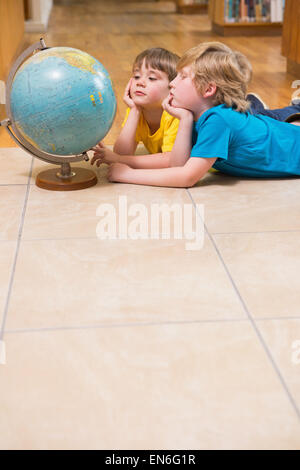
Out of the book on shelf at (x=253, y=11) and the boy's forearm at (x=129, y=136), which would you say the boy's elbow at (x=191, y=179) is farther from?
the book on shelf at (x=253, y=11)

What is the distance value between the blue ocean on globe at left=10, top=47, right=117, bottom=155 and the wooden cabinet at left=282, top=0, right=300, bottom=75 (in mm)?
2962

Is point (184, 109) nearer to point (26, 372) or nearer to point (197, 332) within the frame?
point (197, 332)

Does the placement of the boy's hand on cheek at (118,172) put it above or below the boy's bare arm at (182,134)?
below

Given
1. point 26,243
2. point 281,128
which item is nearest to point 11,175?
point 26,243

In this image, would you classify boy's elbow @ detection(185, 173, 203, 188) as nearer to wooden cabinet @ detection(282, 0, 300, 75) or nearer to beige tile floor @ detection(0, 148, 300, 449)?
beige tile floor @ detection(0, 148, 300, 449)

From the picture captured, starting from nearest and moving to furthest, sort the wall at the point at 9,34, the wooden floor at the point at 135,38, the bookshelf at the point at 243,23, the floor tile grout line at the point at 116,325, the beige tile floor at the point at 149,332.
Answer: the beige tile floor at the point at 149,332, the floor tile grout line at the point at 116,325, the wall at the point at 9,34, the wooden floor at the point at 135,38, the bookshelf at the point at 243,23

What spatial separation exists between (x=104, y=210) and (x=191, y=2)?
8163 millimetres

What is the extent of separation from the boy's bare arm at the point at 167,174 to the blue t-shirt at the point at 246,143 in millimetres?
44

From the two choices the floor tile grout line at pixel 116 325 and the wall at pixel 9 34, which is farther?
the wall at pixel 9 34

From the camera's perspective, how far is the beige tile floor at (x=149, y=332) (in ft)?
3.92

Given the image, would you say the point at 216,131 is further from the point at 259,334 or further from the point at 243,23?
the point at 243,23

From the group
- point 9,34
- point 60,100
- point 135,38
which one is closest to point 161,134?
point 60,100

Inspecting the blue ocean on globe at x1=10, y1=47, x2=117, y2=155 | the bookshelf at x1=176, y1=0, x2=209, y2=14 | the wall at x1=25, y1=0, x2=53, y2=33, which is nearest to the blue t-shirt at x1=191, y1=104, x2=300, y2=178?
the blue ocean on globe at x1=10, y1=47, x2=117, y2=155

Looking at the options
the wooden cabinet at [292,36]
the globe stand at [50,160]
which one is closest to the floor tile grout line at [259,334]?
the globe stand at [50,160]
